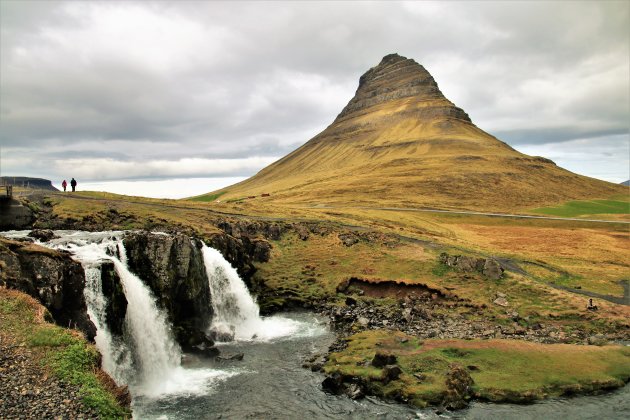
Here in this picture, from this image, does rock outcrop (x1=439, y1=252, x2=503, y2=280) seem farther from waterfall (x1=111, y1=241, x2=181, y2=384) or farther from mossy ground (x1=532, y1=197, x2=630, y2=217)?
mossy ground (x1=532, y1=197, x2=630, y2=217)

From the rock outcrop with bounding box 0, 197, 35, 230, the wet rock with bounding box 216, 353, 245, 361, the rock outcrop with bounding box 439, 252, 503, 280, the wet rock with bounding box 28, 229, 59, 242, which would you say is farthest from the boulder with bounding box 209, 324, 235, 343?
the rock outcrop with bounding box 439, 252, 503, 280

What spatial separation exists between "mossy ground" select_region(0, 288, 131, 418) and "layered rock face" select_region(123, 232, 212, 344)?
18188 millimetres

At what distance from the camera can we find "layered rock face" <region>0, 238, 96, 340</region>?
31031 mm

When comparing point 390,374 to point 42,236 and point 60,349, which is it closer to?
point 60,349

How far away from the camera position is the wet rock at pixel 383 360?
36.4 m

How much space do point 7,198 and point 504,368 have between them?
60111 mm

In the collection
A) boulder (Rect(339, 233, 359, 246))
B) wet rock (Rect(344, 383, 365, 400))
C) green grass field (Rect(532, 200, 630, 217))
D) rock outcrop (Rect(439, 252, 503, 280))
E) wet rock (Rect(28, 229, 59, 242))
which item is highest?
green grass field (Rect(532, 200, 630, 217))

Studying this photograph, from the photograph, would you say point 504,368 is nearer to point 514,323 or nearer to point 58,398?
point 514,323

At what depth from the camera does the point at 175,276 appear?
4819 cm

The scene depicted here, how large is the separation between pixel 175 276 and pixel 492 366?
32600 millimetres

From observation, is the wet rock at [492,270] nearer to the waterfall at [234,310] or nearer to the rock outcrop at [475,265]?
the rock outcrop at [475,265]

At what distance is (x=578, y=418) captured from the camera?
29.5 metres

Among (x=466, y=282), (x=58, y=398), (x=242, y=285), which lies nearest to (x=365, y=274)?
(x=466, y=282)

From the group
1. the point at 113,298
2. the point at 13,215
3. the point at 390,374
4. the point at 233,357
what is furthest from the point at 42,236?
the point at 390,374
